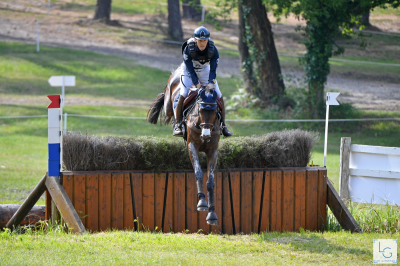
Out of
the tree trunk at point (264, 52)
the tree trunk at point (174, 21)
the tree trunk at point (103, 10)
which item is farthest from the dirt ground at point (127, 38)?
the tree trunk at point (264, 52)

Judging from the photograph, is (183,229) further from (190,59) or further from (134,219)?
(190,59)

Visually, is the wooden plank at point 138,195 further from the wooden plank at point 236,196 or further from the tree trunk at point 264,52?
the tree trunk at point 264,52

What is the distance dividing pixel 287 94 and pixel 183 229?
44.6 feet

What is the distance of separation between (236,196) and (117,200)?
6.08ft

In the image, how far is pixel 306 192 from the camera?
26.5ft

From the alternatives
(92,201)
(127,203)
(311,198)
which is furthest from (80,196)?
(311,198)

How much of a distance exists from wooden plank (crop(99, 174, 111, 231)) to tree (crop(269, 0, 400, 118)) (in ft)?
37.9

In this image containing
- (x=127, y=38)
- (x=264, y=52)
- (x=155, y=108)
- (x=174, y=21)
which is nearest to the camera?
(x=155, y=108)

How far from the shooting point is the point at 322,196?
26.8 feet

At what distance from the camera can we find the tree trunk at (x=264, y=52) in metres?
19.3

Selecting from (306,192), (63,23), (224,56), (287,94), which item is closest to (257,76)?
(287,94)

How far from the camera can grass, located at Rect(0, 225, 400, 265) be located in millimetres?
5488

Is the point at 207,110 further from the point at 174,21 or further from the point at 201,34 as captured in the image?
the point at 174,21

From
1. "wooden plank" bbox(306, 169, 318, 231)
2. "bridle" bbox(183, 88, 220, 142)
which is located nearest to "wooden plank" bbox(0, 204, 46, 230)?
"bridle" bbox(183, 88, 220, 142)
